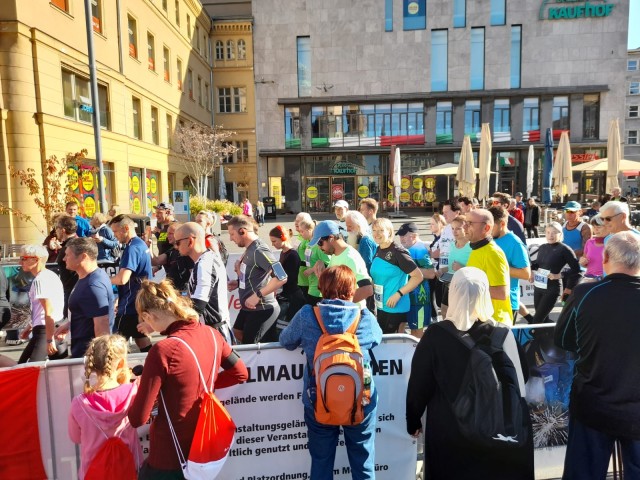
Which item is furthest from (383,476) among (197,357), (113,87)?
(113,87)

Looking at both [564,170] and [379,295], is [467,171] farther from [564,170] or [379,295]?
[379,295]

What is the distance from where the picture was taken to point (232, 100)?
127 feet

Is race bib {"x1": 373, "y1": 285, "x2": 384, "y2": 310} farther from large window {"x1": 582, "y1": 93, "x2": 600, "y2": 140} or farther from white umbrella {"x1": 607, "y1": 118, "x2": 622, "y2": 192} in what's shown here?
large window {"x1": 582, "y1": 93, "x2": 600, "y2": 140}

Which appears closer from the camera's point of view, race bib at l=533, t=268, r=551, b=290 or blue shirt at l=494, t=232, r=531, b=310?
blue shirt at l=494, t=232, r=531, b=310

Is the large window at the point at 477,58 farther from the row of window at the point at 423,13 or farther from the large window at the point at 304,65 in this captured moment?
the large window at the point at 304,65

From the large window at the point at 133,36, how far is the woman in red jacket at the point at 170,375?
23.5m

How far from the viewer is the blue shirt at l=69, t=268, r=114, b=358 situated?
3.92m

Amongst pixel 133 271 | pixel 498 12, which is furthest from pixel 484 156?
pixel 498 12

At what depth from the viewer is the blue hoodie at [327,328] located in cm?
269

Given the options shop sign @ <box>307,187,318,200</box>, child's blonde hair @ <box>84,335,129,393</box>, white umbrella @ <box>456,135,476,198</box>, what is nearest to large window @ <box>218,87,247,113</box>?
shop sign @ <box>307,187,318,200</box>

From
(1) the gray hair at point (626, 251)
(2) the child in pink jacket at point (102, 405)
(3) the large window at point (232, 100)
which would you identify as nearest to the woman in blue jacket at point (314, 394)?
(2) the child in pink jacket at point (102, 405)

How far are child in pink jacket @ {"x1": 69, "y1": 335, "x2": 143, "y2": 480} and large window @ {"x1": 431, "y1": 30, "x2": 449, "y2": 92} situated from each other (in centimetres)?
3363

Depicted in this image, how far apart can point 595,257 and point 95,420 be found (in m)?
6.09

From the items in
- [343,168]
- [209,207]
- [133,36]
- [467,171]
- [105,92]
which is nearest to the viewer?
[467,171]
